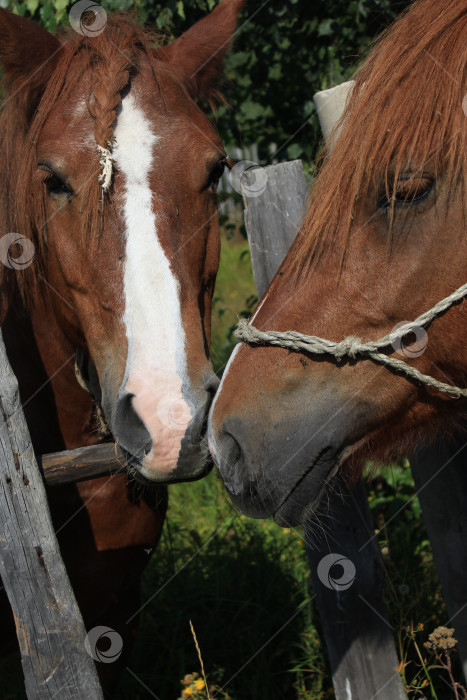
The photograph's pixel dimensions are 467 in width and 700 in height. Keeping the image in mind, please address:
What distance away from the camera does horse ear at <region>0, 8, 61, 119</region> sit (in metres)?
2.05

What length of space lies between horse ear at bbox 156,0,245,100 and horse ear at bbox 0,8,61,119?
0.40m

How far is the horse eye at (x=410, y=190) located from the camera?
1.46 m

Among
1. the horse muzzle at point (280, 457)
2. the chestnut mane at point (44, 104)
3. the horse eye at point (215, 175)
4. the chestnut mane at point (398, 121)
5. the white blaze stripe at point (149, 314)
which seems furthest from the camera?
the horse eye at point (215, 175)

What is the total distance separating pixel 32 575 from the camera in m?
1.62

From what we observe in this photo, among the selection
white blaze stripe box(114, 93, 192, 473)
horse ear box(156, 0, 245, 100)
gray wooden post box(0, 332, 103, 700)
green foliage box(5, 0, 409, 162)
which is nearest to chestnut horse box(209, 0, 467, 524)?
white blaze stripe box(114, 93, 192, 473)

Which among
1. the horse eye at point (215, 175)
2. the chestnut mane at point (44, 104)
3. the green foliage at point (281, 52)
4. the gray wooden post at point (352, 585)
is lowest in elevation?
the gray wooden post at point (352, 585)

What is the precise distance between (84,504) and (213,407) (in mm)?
837

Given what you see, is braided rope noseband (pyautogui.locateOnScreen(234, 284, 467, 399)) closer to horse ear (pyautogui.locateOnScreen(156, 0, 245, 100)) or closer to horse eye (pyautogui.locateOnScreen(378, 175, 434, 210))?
horse eye (pyautogui.locateOnScreen(378, 175, 434, 210))

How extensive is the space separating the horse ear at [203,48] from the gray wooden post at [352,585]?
0.46 m

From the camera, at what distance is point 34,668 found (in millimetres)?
1617

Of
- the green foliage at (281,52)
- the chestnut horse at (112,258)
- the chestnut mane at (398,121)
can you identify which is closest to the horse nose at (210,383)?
the chestnut horse at (112,258)

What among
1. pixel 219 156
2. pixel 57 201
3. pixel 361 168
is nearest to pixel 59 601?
pixel 57 201

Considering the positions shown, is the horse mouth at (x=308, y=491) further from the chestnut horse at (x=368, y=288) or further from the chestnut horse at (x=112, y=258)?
the chestnut horse at (x=112, y=258)

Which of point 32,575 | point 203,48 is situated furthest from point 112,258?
point 203,48
